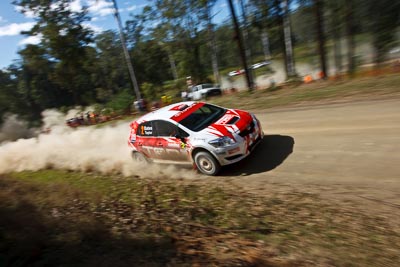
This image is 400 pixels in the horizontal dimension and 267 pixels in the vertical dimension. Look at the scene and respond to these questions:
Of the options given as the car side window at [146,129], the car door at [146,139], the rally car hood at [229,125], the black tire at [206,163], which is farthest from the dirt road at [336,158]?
the car side window at [146,129]

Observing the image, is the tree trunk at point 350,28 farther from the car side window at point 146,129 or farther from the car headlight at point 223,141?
the car side window at point 146,129

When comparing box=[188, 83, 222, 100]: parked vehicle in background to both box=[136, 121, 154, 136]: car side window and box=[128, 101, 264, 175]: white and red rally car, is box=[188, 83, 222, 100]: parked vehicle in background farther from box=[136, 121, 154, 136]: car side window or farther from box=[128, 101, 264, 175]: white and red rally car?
box=[128, 101, 264, 175]: white and red rally car

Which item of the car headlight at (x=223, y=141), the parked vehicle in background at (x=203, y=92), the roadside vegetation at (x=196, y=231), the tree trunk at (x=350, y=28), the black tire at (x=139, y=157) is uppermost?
the tree trunk at (x=350, y=28)

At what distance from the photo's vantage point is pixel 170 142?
9.41 meters

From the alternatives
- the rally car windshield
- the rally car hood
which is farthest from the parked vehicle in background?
the rally car hood

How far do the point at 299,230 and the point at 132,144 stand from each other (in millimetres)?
6865

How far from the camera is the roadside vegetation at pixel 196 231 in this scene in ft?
15.0

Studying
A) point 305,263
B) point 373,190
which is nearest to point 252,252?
point 305,263

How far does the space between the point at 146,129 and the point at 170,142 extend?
1.22 m

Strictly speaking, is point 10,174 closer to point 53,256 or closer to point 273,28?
point 53,256

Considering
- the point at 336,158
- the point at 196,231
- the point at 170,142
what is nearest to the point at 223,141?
the point at 170,142

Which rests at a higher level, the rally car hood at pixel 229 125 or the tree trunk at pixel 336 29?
the tree trunk at pixel 336 29

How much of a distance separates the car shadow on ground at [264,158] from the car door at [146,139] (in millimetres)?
2390

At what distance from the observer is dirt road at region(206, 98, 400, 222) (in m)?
6.25
